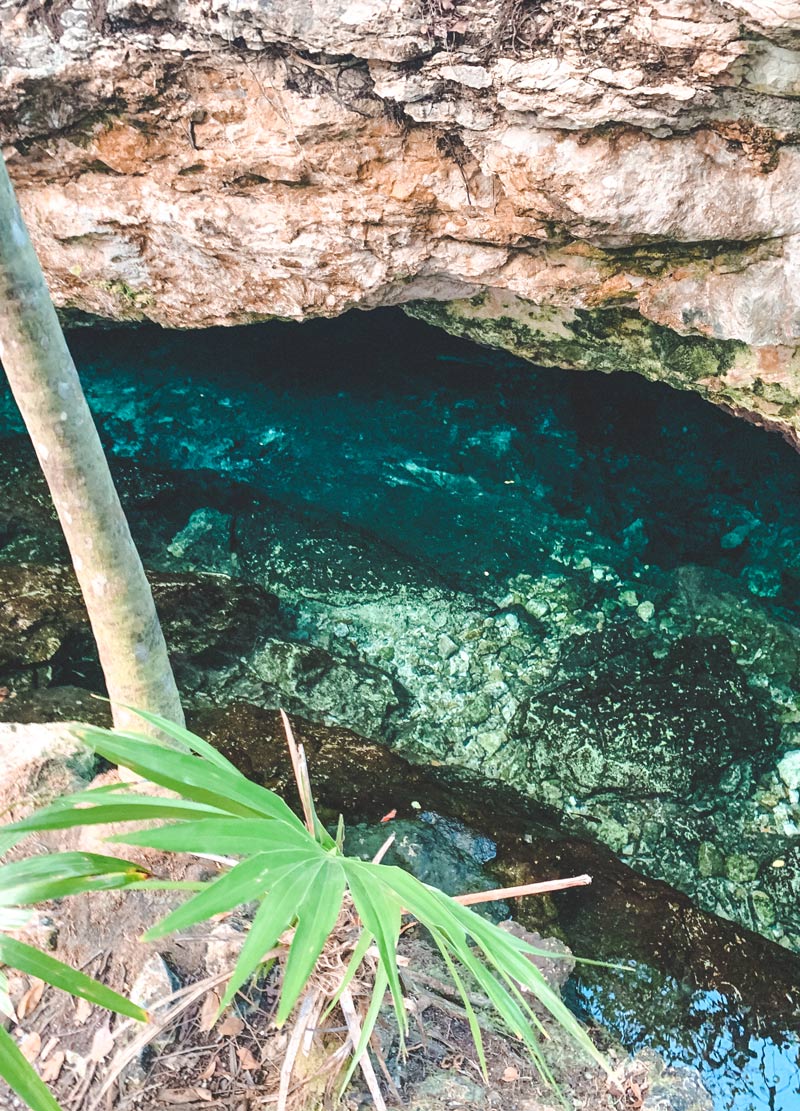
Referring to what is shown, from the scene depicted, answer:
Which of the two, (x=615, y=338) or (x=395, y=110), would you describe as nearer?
(x=395, y=110)

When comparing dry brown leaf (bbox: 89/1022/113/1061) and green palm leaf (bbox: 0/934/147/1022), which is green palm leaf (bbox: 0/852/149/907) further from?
dry brown leaf (bbox: 89/1022/113/1061)

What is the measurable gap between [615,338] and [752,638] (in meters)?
1.35

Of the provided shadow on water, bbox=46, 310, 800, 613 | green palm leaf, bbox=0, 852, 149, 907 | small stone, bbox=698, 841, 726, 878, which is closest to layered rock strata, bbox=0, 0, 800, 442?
shadow on water, bbox=46, 310, 800, 613

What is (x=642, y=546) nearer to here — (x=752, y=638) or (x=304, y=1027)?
(x=752, y=638)

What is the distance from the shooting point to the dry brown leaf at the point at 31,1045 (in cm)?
153

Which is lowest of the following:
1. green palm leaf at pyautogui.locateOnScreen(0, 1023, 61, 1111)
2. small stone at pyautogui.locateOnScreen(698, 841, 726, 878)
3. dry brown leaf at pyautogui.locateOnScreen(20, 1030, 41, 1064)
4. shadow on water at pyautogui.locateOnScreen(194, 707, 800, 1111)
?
small stone at pyautogui.locateOnScreen(698, 841, 726, 878)

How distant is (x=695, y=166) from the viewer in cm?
234

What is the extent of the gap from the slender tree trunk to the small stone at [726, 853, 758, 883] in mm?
1845

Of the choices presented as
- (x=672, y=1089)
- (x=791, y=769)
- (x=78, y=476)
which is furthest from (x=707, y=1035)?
(x=78, y=476)

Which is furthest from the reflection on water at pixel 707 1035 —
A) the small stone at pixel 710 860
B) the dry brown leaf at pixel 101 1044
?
the dry brown leaf at pixel 101 1044

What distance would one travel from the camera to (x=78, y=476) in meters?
1.67

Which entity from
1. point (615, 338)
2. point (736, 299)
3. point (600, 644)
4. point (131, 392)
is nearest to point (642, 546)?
point (600, 644)

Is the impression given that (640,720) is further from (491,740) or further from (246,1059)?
(246,1059)

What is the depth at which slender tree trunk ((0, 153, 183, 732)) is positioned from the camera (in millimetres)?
1490
